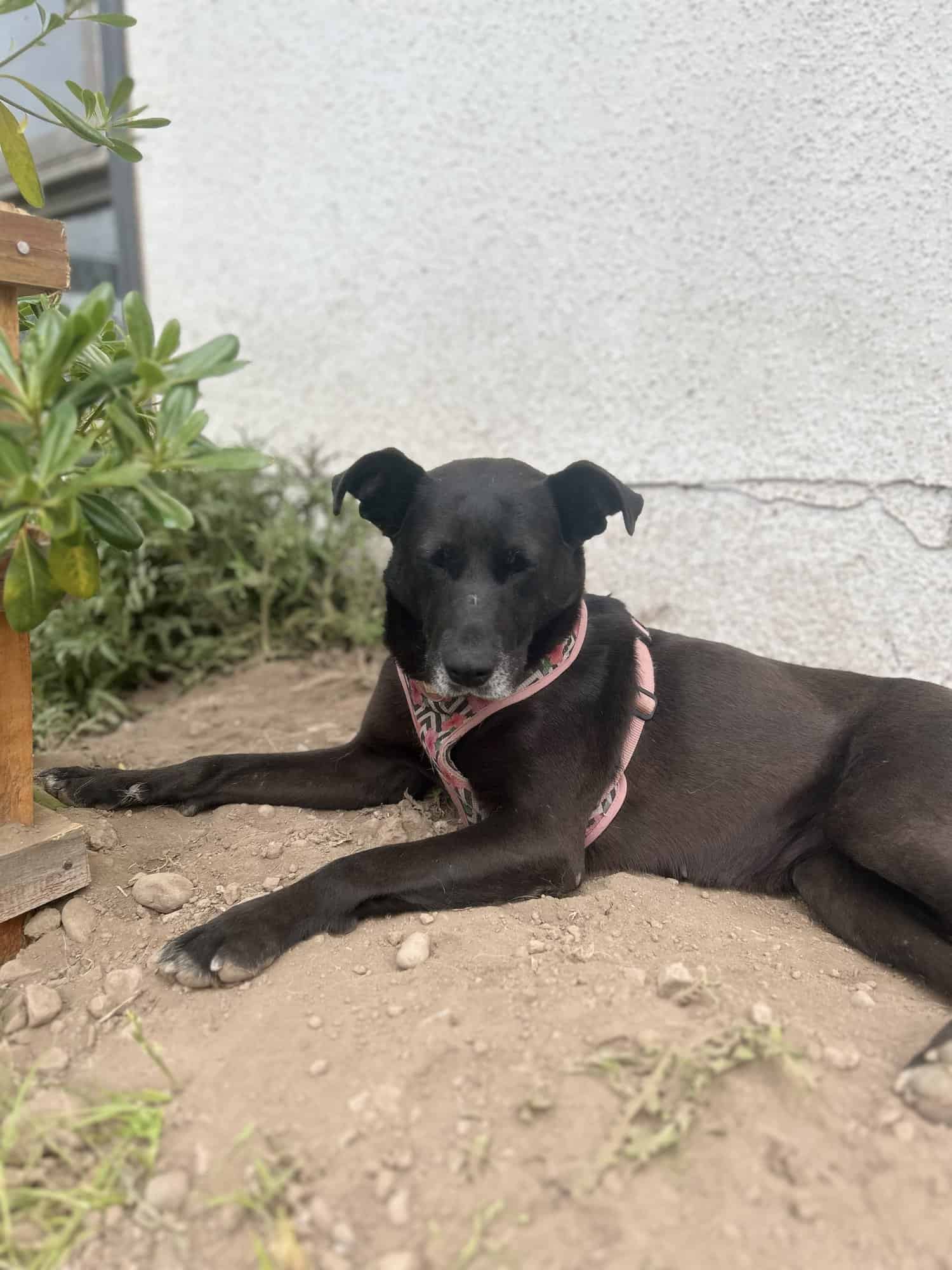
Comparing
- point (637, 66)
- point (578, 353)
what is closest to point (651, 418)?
point (578, 353)

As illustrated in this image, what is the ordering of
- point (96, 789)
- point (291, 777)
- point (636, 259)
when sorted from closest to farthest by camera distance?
point (96, 789)
point (291, 777)
point (636, 259)

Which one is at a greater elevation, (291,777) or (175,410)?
(175,410)

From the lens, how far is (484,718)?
2.36m

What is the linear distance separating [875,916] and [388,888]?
3.95ft

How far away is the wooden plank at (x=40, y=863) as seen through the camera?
1.96m

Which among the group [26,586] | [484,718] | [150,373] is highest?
[150,373]

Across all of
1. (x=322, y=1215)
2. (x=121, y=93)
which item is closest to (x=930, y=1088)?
(x=322, y=1215)

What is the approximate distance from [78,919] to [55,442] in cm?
109

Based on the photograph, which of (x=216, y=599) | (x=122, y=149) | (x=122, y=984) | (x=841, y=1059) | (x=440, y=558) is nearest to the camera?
(x=841, y=1059)

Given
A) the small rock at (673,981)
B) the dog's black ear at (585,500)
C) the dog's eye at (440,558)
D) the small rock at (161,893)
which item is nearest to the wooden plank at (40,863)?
the small rock at (161,893)

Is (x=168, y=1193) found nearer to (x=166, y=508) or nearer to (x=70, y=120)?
(x=166, y=508)

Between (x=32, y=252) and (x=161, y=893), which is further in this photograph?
(x=161, y=893)

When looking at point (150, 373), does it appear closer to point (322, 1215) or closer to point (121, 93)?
point (121, 93)

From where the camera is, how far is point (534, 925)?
6.91 ft
